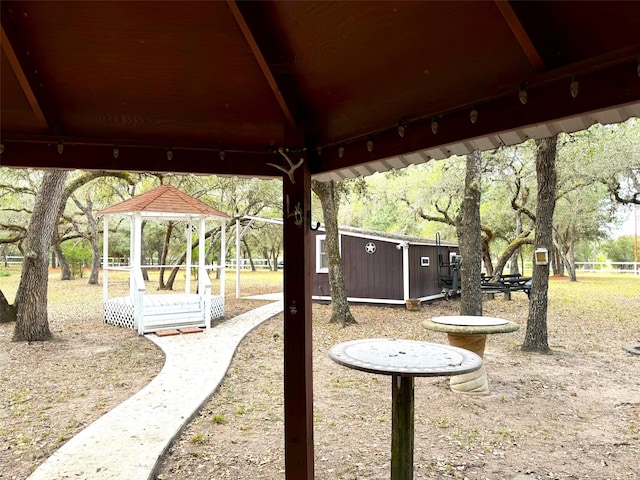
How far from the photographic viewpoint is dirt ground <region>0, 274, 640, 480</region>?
10.8 ft

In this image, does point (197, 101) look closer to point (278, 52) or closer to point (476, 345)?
point (278, 52)

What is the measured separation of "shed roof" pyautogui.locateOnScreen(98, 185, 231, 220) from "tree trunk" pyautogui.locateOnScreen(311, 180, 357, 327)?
2.47 m

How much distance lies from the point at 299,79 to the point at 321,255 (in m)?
11.2

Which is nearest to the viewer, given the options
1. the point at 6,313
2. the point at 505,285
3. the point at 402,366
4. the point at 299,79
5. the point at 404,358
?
the point at 299,79

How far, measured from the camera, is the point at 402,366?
98.4 inches

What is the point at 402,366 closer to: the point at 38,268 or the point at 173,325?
the point at 173,325

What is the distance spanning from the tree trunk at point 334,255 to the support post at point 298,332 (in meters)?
7.09

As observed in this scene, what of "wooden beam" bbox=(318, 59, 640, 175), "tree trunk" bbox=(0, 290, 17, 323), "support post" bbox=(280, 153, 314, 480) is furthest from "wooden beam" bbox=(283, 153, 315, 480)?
"tree trunk" bbox=(0, 290, 17, 323)

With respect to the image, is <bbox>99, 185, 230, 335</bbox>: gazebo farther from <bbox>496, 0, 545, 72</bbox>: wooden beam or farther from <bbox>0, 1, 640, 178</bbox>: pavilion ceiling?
<bbox>496, 0, 545, 72</bbox>: wooden beam

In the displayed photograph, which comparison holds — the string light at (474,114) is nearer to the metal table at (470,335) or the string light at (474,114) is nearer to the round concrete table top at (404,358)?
the round concrete table top at (404,358)

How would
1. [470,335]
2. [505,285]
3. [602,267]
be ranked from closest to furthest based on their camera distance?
[470,335]
[505,285]
[602,267]

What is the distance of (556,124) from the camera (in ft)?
5.45

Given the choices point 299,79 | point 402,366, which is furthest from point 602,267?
point 299,79

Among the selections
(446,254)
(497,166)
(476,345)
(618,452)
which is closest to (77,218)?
(446,254)
